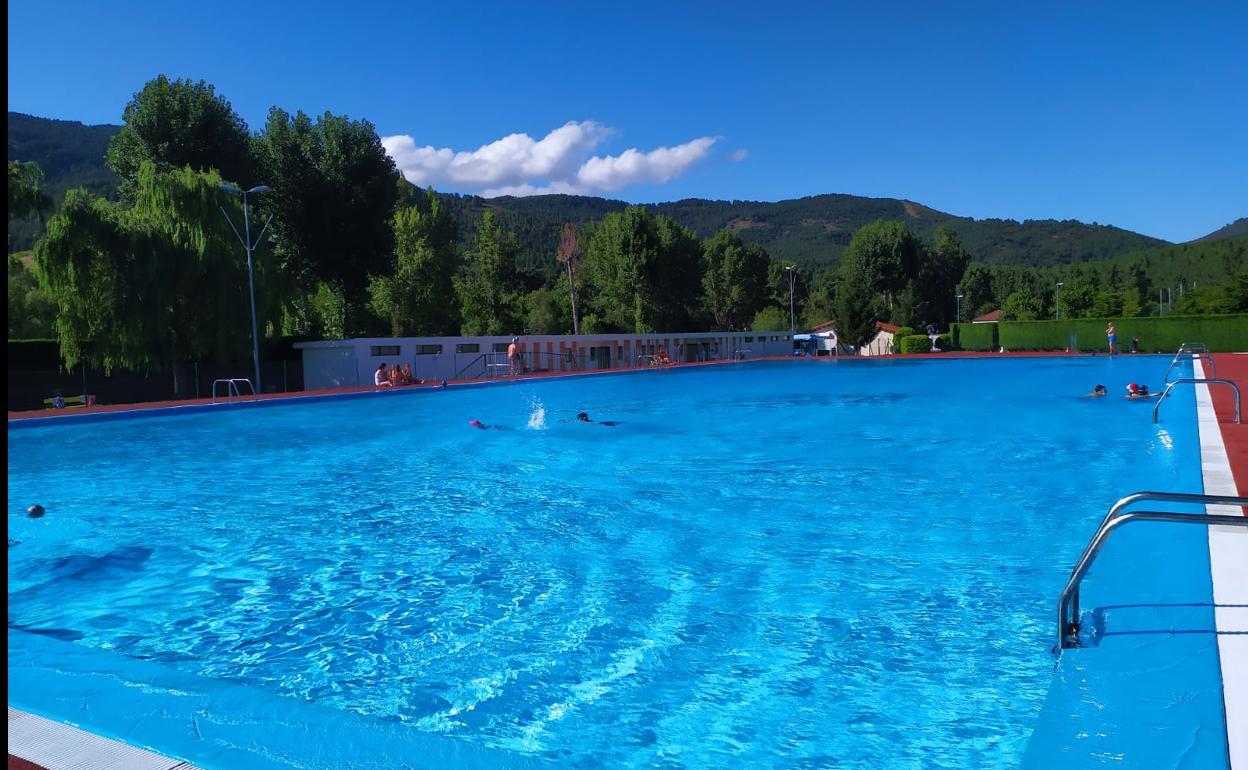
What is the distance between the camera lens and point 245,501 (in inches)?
394

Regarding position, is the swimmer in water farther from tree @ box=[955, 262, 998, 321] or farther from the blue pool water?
tree @ box=[955, 262, 998, 321]

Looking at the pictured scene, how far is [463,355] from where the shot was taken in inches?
1346

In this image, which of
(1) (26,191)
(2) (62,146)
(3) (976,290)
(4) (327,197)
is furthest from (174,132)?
(2) (62,146)

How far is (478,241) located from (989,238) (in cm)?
13550

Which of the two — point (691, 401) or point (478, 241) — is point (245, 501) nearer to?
point (691, 401)

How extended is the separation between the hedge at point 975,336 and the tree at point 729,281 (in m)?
17.0

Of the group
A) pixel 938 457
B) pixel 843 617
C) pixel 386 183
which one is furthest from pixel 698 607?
pixel 386 183

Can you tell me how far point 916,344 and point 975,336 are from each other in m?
4.41

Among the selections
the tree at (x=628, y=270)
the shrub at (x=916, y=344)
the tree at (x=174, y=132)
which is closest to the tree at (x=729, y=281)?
A: the tree at (x=628, y=270)

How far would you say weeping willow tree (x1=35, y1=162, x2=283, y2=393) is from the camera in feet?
76.6

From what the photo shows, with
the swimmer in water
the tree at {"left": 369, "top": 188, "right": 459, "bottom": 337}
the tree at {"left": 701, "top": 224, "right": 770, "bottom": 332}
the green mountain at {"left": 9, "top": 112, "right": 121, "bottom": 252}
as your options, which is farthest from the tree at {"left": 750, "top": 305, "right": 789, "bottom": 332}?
the green mountain at {"left": 9, "top": 112, "right": 121, "bottom": 252}

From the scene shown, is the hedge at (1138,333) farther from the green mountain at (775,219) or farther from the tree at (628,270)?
the green mountain at (775,219)

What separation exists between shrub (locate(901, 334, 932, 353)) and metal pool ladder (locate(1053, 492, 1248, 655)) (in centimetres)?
5694

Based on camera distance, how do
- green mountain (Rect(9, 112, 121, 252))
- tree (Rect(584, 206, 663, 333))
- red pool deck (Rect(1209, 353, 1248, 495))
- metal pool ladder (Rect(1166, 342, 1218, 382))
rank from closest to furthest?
red pool deck (Rect(1209, 353, 1248, 495))
metal pool ladder (Rect(1166, 342, 1218, 382))
tree (Rect(584, 206, 663, 333))
green mountain (Rect(9, 112, 121, 252))
